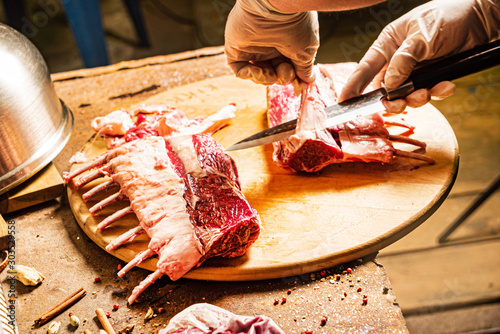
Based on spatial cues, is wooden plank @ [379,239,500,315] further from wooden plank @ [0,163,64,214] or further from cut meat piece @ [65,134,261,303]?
wooden plank @ [0,163,64,214]

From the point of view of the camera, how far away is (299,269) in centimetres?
201

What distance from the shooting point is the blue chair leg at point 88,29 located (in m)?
4.84

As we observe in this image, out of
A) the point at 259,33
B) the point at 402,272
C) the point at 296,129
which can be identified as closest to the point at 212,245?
the point at 296,129

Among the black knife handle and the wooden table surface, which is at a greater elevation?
the black knife handle

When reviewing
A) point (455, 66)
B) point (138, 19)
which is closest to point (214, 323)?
point (455, 66)

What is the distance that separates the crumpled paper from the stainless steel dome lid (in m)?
1.45

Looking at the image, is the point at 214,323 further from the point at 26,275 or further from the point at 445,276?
the point at 445,276

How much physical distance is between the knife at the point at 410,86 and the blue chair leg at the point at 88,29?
10.9 ft

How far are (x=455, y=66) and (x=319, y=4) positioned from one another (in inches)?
38.4

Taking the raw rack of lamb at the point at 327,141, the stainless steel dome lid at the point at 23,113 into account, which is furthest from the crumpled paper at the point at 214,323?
the stainless steel dome lid at the point at 23,113

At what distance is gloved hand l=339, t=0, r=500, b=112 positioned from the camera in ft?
8.09

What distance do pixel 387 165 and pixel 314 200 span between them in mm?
550

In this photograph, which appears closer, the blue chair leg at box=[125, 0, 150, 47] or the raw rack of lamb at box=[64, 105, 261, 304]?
the raw rack of lamb at box=[64, 105, 261, 304]

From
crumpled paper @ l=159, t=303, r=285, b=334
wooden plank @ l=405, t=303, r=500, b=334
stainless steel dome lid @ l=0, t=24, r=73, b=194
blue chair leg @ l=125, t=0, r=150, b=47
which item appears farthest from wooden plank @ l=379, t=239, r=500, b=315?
blue chair leg @ l=125, t=0, r=150, b=47
